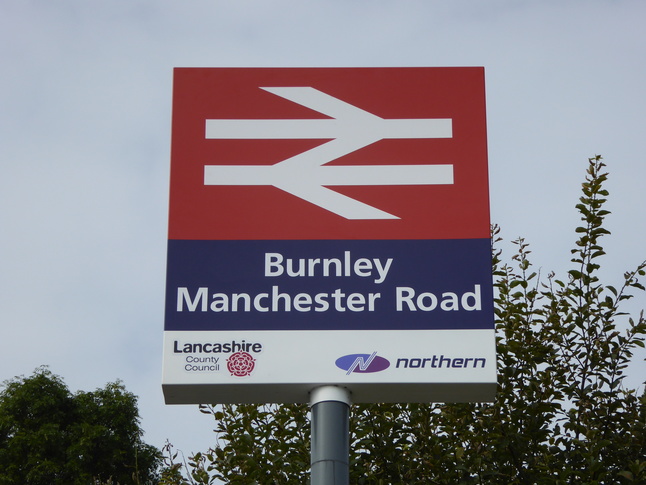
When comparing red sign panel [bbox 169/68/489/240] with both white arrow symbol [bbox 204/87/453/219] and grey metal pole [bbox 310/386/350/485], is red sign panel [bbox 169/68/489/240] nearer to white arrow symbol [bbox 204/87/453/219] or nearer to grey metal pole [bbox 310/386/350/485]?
white arrow symbol [bbox 204/87/453/219]

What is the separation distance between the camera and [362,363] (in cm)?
632

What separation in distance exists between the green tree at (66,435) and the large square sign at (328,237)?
17.6m

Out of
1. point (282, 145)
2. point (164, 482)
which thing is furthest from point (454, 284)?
point (164, 482)

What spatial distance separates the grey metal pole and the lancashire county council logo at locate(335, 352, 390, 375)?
12 centimetres

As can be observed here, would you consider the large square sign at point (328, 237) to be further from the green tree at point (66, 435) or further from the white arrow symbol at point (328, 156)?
the green tree at point (66, 435)

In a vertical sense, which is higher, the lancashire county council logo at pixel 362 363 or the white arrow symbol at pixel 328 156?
the white arrow symbol at pixel 328 156

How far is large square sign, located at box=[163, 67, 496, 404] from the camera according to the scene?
20.7 feet

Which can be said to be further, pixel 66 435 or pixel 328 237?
pixel 66 435

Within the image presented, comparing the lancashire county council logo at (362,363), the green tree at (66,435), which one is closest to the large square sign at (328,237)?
the lancashire county council logo at (362,363)

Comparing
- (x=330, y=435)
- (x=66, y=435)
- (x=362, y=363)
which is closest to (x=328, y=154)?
(x=362, y=363)

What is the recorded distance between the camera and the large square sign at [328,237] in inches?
248

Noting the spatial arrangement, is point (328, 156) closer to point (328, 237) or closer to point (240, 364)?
point (328, 237)

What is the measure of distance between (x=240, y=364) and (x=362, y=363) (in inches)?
25.1

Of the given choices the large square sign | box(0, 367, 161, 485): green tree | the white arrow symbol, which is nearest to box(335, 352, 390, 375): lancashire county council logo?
the large square sign
